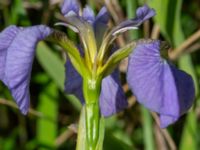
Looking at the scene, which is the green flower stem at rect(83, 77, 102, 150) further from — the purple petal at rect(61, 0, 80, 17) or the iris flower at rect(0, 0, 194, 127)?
the purple petal at rect(61, 0, 80, 17)

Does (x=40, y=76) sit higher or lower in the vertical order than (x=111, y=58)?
lower

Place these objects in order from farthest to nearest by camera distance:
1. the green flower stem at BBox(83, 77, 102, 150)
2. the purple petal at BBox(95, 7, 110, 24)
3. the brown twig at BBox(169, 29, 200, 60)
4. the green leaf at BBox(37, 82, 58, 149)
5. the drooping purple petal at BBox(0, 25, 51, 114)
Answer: the green leaf at BBox(37, 82, 58, 149)
the brown twig at BBox(169, 29, 200, 60)
the purple petal at BBox(95, 7, 110, 24)
the green flower stem at BBox(83, 77, 102, 150)
the drooping purple petal at BBox(0, 25, 51, 114)

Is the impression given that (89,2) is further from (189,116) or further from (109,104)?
(109,104)

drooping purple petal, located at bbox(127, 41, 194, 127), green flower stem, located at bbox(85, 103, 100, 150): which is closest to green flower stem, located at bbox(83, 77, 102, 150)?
green flower stem, located at bbox(85, 103, 100, 150)

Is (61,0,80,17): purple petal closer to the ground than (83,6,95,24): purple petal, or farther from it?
farther from it

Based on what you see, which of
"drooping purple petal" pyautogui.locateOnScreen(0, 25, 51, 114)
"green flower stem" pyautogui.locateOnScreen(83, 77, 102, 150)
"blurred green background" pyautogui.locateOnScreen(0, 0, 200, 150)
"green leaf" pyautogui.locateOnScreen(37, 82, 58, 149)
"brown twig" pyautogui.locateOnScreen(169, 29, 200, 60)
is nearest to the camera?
"drooping purple petal" pyautogui.locateOnScreen(0, 25, 51, 114)

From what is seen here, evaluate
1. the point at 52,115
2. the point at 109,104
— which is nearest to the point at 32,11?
the point at 52,115

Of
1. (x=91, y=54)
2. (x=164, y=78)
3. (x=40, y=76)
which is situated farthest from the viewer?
(x=40, y=76)

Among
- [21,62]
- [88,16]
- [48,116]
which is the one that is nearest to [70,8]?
[88,16]

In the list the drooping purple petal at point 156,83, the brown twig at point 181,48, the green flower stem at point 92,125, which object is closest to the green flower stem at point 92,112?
the green flower stem at point 92,125
